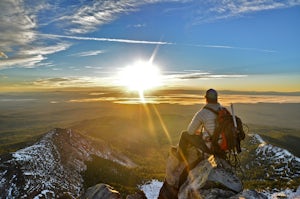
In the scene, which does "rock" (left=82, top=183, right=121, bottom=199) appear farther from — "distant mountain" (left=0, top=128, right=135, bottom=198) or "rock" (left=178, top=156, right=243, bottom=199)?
"distant mountain" (left=0, top=128, right=135, bottom=198)

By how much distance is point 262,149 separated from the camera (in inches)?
4887

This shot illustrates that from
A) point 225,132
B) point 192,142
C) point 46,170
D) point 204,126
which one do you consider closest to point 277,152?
point 46,170

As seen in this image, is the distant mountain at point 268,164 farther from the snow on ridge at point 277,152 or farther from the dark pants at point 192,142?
the dark pants at point 192,142

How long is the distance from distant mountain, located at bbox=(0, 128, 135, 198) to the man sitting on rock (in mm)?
31551

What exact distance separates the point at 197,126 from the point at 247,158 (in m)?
109

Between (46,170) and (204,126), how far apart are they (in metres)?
39.8

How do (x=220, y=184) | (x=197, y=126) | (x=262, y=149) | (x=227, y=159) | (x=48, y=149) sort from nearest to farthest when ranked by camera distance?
1. (x=220, y=184)
2. (x=197, y=126)
3. (x=227, y=159)
4. (x=48, y=149)
5. (x=262, y=149)

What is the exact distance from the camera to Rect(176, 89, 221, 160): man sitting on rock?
611 inches

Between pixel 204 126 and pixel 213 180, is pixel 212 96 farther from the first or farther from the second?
pixel 213 180

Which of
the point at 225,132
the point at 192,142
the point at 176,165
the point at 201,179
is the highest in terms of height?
the point at 225,132

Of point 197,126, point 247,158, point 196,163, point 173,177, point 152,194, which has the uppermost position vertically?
point 197,126

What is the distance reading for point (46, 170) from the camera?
158 feet

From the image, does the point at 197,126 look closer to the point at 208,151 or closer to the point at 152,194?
the point at 208,151

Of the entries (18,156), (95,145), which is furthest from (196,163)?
(95,145)
